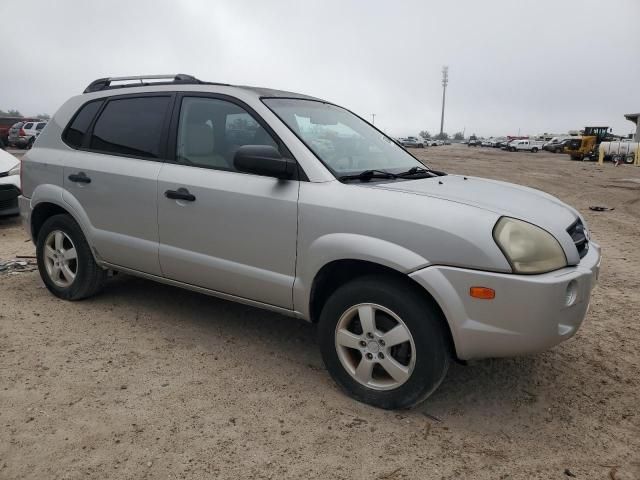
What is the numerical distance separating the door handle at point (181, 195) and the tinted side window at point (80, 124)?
1.28m

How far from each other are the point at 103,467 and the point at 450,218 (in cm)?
200

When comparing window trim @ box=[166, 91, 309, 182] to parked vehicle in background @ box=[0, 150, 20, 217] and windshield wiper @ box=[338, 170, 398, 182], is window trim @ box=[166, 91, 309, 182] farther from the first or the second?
parked vehicle in background @ box=[0, 150, 20, 217]

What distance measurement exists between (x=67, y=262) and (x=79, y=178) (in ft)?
2.56

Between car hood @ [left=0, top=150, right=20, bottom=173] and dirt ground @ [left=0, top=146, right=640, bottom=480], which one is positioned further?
car hood @ [left=0, top=150, right=20, bottom=173]

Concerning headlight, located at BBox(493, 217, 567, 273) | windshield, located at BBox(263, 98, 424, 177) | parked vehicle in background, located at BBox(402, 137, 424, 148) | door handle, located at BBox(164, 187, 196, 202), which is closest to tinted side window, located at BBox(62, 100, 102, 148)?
door handle, located at BBox(164, 187, 196, 202)

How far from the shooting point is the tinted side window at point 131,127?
386 centimetres

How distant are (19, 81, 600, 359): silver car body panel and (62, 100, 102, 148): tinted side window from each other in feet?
0.32

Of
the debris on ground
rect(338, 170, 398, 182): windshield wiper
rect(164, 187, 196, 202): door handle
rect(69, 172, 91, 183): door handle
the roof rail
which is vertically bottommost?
the debris on ground

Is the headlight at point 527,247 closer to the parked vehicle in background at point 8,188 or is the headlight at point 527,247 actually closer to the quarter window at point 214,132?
the quarter window at point 214,132

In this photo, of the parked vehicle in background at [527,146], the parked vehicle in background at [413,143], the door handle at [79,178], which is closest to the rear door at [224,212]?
the door handle at [79,178]

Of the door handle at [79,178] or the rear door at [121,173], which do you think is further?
the door handle at [79,178]

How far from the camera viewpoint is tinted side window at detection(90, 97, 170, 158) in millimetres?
3859

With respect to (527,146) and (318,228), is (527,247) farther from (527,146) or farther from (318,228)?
(527,146)

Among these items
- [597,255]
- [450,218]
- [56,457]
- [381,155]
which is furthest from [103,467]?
[597,255]
